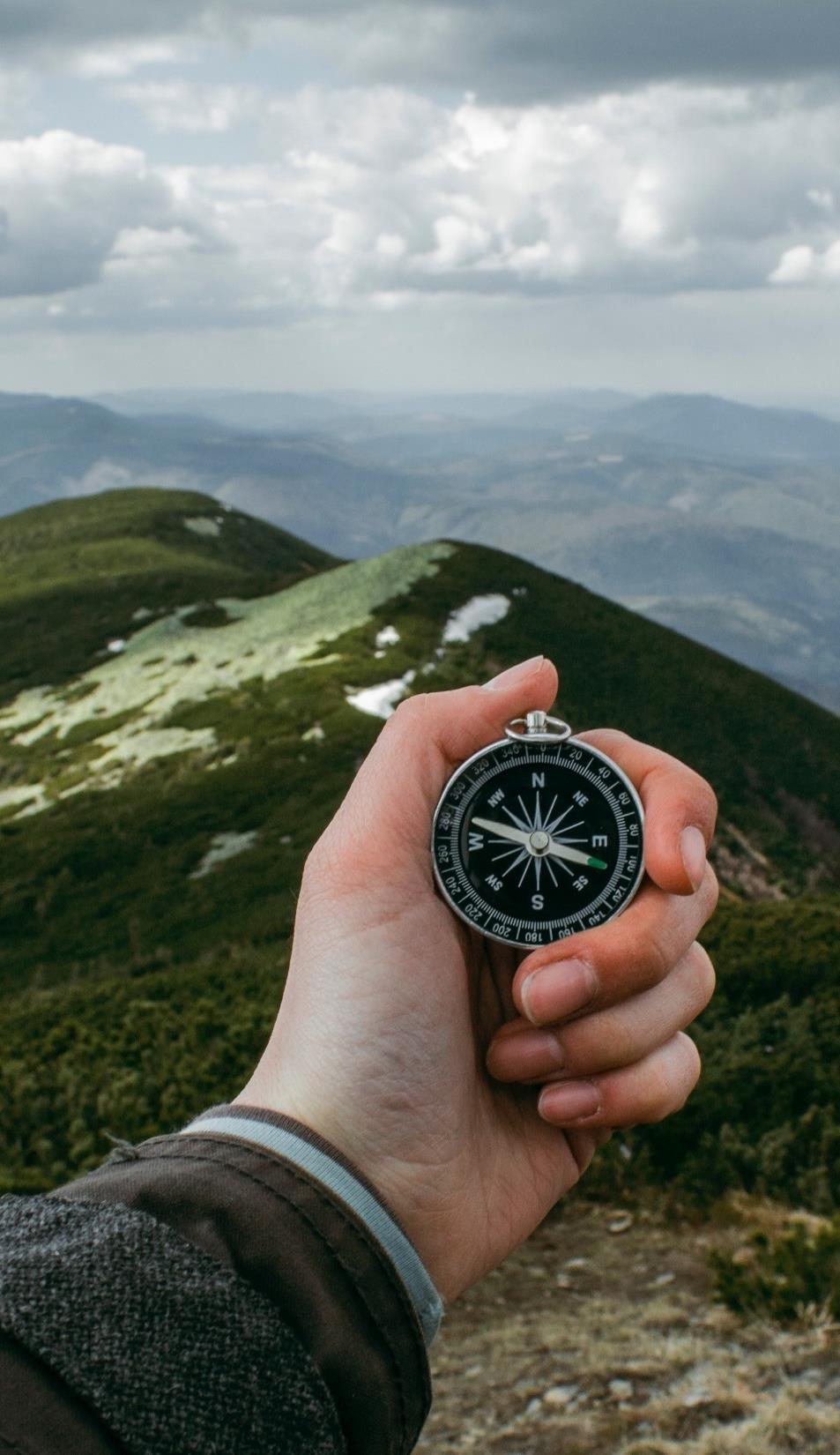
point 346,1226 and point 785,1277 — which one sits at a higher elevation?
point 346,1226

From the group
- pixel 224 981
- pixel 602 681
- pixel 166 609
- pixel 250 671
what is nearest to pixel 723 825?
pixel 602 681

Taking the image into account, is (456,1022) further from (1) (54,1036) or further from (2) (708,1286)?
(1) (54,1036)

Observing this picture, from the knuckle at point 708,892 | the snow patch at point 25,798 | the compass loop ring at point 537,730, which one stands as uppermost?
the compass loop ring at point 537,730

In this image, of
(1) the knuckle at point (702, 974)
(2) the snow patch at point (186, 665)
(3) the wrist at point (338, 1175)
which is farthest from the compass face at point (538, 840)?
(2) the snow patch at point (186, 665)

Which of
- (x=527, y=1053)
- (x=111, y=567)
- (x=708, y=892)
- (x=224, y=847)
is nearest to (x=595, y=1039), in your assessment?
(x=527, y=1053)

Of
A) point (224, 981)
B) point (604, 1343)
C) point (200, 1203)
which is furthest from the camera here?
point (224, 981)

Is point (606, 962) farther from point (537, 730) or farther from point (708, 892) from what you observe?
point (537, 730)

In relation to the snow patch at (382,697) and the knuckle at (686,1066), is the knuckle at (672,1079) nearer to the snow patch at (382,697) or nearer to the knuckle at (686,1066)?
the knuckle at (686,1066)
